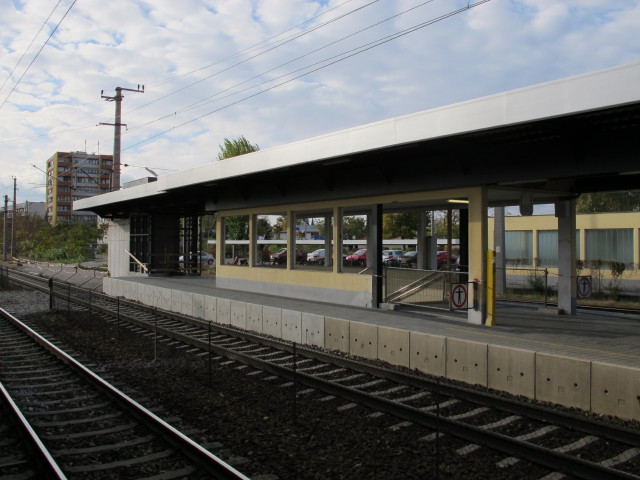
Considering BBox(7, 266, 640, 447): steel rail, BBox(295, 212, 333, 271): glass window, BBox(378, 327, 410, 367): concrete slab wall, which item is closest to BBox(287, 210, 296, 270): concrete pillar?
BBox(295, 212, 333, 271): glass window

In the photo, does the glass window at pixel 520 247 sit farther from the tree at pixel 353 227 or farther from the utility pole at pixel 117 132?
the tree at pixel 353 227

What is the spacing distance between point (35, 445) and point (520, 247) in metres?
28.8

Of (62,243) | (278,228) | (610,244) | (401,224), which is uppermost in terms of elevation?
(278,228)

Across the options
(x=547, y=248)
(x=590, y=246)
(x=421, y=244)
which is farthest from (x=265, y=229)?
(x=421, y=244)

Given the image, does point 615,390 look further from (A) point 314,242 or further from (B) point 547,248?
(A) point 314,242

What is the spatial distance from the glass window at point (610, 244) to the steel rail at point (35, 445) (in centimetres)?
2666

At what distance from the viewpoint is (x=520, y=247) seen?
3080 centimetres

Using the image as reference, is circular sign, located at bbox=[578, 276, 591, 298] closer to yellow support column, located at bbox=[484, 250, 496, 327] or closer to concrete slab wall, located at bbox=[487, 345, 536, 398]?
yellow support column, located at bbox=[484, 250, 496, 327]

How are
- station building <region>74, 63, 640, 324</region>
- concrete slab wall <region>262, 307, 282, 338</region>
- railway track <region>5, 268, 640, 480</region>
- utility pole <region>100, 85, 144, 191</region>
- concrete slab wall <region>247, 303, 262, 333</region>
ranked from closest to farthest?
railway track <region>5, 268, 640, 480</region>
station building <region>74, 63, 640, 324</region>
concrete slab wall <region>262, 307, 282, 338</region>
concrete slab wall <region>247, 303, 262, 333</region>
utility pole <region>100, 85, 144, 191</region>

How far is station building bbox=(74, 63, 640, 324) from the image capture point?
31.4 feet

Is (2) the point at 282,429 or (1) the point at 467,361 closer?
(2) the point at 282,429

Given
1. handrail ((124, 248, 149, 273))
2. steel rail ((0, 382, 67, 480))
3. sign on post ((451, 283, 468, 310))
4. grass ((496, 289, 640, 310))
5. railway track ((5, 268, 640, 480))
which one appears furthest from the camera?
handrail ((124, 248, 149, 273))

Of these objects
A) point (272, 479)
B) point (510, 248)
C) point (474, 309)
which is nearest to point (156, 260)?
point (510, 248)

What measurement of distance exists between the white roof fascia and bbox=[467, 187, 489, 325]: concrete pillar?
2.55 meters
